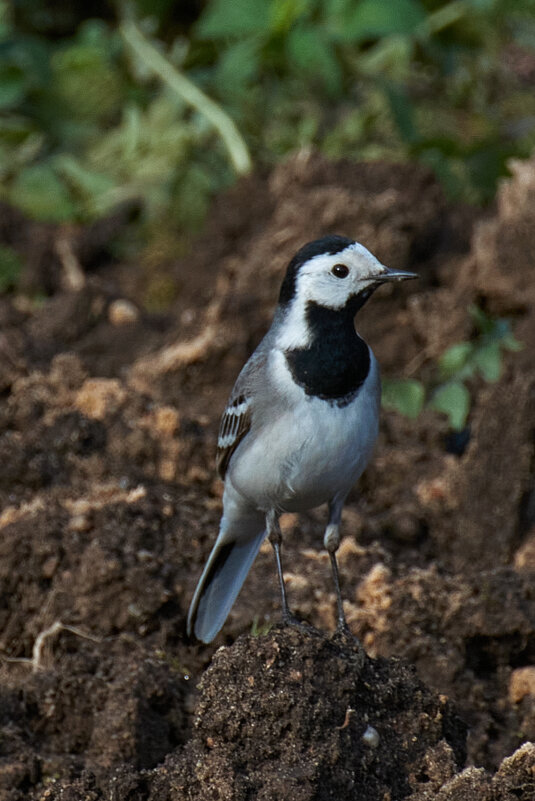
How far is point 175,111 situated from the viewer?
844 cm

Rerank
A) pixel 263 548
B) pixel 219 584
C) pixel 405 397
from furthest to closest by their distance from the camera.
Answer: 1. pixel 405 397
2. pixel 263 548
3. pixel 219 584

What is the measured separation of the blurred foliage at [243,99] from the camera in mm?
7855

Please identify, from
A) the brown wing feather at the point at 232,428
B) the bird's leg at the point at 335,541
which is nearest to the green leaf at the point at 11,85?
the brown wing feather at the point at 232,428

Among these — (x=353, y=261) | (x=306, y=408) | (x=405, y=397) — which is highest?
(x=353, y=261)

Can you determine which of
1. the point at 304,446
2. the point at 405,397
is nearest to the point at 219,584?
the point at 304,446

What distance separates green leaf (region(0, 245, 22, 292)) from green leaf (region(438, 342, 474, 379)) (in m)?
2.94

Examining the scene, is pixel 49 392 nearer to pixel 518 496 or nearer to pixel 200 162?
pixel 518 496

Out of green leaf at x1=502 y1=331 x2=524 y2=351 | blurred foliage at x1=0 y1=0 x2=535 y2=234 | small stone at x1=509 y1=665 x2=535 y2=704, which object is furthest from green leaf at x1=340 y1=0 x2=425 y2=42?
small stone at x1=509 y1=665 x2=535 y2=704

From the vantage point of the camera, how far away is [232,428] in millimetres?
4664

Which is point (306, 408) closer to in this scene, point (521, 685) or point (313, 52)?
point (521, 685)

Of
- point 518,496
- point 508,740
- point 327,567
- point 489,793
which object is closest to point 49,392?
point 327,567

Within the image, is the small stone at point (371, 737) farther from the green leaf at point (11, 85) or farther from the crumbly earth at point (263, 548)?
the green leaf at point (11, 85)

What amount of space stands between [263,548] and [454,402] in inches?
57.0

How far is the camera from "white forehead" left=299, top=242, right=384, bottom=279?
432 centimetres
